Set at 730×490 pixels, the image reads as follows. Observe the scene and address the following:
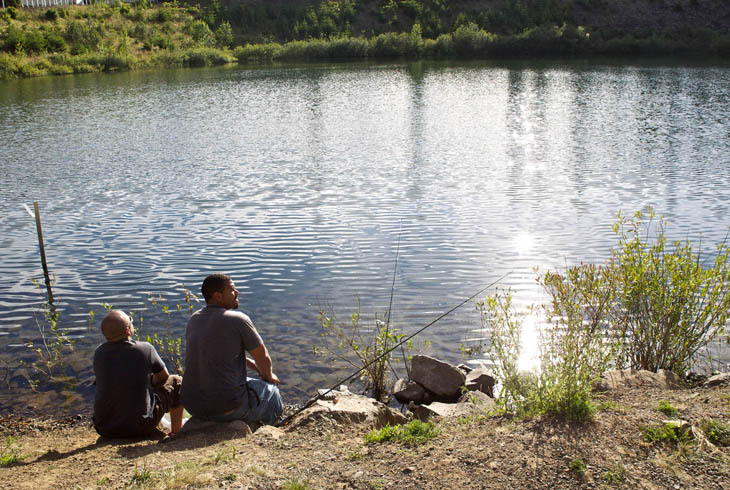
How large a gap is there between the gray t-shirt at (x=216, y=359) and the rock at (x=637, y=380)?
11.2ft

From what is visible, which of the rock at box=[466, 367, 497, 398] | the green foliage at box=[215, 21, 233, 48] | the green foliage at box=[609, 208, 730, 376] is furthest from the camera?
the green foliage at box=[215, 21, 233, 48]

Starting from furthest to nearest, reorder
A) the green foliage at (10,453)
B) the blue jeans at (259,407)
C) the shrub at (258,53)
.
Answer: the shrub at (258,53)
the blue jeans at (259,407)
the green foliage at (10,453)

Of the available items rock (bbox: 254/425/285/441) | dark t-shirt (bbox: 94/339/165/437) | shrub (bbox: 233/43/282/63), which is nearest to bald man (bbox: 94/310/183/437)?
dark t-shirt (bbox: 94/339/165/437)

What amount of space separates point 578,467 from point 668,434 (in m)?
0.84

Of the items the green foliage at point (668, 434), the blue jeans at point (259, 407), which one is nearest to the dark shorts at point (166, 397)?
the blue jeans at point (259, 407)

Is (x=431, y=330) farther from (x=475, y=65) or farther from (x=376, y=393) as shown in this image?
(x=475, y=65)

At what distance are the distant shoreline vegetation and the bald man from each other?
60.5m

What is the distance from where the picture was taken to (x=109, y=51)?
6856cm

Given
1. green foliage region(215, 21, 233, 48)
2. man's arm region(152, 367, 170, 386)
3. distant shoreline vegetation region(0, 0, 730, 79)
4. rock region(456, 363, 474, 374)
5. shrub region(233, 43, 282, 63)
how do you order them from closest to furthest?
man's arm region(152, 367, 170, 386) → rock region(456, 363, 474, 374) → distant shoreline vegetation region(0, 0, 730, 79) → shrub region(233, 43, 282, 63) → green foliage region(215, 21, 233, 48)

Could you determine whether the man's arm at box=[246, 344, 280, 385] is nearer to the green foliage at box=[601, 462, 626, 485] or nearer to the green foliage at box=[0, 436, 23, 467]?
the green foliage at box=[0, 436, 23, 467]

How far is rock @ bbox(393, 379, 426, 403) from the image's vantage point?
778 centimetres

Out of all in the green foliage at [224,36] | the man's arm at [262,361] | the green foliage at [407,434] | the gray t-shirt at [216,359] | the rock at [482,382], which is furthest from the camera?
the green foliage at [224,36]

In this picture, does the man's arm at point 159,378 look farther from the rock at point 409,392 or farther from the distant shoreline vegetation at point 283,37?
the distant shoreline vegetation at point 283,37

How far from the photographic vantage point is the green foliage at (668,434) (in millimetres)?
4845
